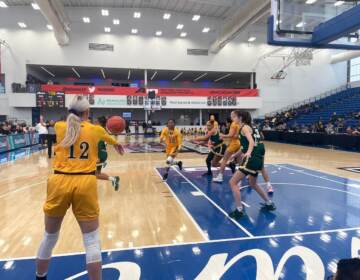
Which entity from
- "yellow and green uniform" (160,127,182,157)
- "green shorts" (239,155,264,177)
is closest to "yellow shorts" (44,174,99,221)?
"green shorts" (239,155,264,177)

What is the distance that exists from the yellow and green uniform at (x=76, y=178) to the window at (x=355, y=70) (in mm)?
34986

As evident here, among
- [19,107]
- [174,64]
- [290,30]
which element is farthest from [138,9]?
[290,30]

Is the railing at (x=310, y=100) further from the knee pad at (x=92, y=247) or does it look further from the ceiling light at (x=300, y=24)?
the knee pad at (x=92, y=247)

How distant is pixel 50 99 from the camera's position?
2600 centimetres

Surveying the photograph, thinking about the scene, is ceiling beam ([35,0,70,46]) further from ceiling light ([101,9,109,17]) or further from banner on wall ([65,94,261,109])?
banner on wall ([65,94,261,109])

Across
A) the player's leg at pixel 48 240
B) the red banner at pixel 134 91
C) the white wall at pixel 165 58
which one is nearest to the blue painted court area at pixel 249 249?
the player's leg at pixel 48 240

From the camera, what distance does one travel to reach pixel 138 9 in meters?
28.1

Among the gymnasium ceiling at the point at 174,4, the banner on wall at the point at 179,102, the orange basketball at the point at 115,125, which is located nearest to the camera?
the orange basketball at the point at 115,125

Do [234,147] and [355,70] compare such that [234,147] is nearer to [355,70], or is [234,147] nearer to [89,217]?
[89,217]

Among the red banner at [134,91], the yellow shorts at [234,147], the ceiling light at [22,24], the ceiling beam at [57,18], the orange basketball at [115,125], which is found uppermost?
the ceiling light at [22,24]

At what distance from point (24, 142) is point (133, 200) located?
14.8 metres

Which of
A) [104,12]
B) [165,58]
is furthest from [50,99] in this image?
[165,58]

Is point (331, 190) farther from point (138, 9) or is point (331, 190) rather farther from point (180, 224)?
point (138, 9)

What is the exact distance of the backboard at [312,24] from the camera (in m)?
6.05
